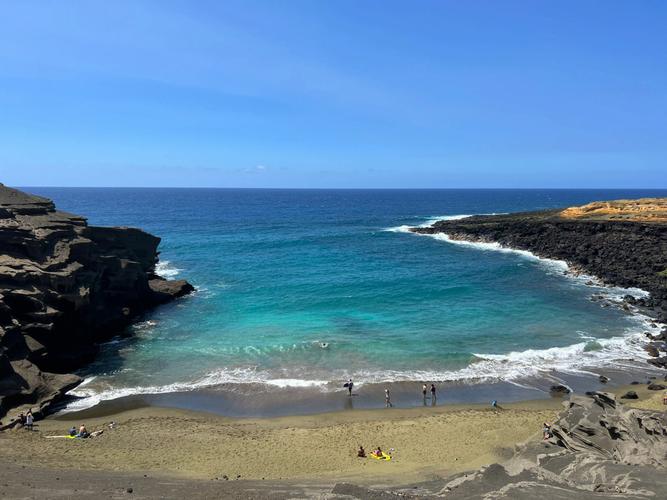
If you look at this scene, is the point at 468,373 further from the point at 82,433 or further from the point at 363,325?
the point at 82,433

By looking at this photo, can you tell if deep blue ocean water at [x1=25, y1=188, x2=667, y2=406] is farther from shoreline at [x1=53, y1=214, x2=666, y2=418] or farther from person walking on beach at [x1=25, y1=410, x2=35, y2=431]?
person walking on beach at [x1=25, y1=410, x2=35, y2=431]

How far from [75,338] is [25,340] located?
5.76 meters

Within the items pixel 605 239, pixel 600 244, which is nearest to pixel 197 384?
pixel 600 244

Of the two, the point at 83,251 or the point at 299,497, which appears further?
the point at 83,251

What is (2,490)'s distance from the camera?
14.9 m

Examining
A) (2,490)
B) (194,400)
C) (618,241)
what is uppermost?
(618,241)

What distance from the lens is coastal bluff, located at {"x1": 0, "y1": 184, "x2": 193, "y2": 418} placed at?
24906 mm

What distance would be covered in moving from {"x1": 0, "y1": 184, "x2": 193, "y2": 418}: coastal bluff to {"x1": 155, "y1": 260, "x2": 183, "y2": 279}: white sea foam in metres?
11.9

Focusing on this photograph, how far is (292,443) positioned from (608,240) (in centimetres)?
6047

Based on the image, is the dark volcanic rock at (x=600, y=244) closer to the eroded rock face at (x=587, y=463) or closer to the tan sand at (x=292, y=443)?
the tan sand at (x=292, y=443)

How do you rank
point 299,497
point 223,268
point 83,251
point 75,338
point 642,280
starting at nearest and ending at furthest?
point 299,497 → point 75,338 → point 83,251 → point 642,280 → point 223,268

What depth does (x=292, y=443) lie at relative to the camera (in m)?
21.5

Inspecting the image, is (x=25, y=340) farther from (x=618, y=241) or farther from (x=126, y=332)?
(x=618, y=241)

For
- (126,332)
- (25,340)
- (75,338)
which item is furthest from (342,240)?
(25,340)
